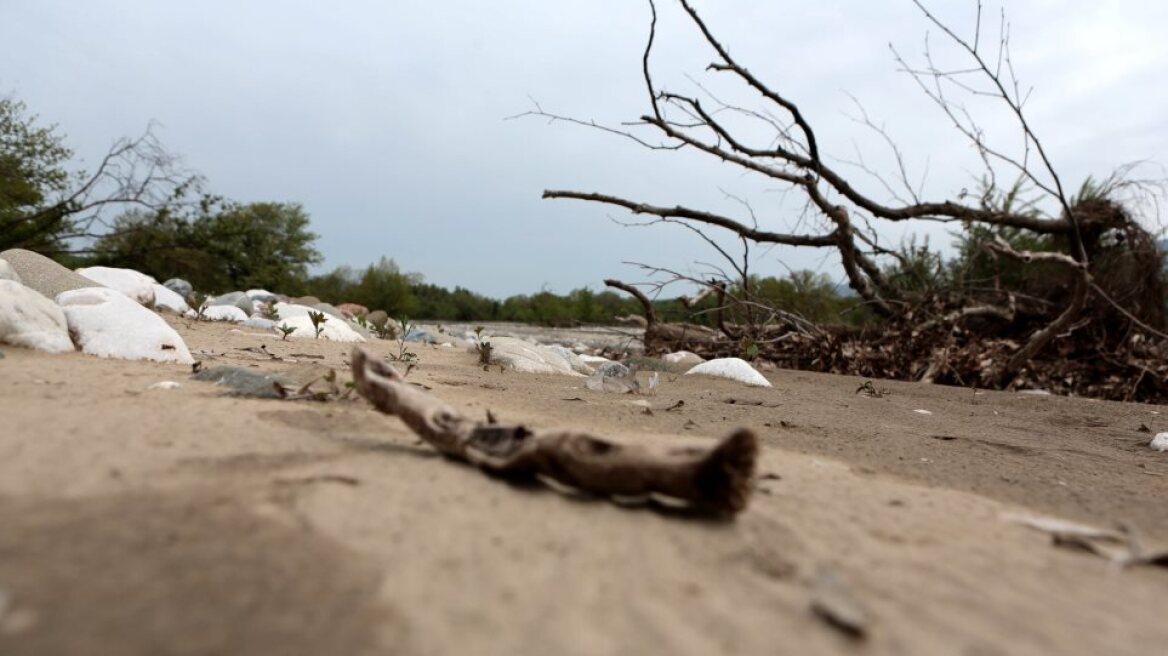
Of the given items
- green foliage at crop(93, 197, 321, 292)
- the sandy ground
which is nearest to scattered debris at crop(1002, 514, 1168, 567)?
the sandy ground

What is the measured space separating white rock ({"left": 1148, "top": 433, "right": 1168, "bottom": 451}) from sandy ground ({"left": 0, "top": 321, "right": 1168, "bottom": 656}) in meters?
1.75

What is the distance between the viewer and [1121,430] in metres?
4.16

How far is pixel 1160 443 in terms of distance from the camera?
11.4 ft

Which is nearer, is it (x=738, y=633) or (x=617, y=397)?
(x=738, y=633)

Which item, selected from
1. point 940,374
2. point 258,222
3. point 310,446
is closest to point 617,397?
point 310,446

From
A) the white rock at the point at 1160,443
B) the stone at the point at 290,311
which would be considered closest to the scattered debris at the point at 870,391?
the white rock at the point at 1160,443

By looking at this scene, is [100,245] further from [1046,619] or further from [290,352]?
[1046,619]

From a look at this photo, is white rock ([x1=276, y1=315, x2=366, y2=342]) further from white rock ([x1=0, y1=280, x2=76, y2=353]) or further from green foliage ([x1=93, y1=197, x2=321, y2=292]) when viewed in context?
green foliage ([x1=93, y1=197, x2=321, y2=292])

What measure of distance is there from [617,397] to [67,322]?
2523mm

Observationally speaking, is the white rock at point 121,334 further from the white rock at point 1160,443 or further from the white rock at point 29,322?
the white rock at point 1160,443

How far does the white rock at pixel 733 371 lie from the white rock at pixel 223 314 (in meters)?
4.12

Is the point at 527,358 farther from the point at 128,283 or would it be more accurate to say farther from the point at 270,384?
the point at 128,283

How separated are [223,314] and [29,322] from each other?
148 inches

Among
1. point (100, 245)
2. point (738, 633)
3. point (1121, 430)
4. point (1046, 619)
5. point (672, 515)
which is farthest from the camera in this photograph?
point (100, 245)
